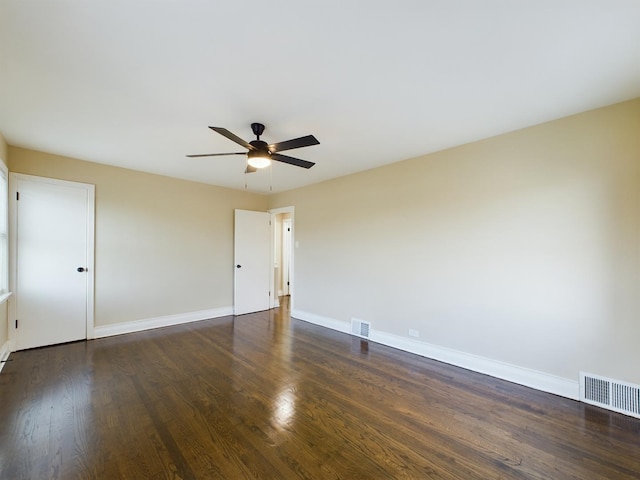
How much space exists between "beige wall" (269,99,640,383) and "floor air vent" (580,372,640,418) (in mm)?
68

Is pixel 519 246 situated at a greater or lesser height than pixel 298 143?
lesser

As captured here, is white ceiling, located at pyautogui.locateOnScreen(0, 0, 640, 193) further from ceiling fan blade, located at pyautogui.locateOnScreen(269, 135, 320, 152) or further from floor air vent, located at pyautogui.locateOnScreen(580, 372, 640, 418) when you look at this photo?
floor air vent, located at pyautogui.locateOnScreen(580, 372, 640, 418)

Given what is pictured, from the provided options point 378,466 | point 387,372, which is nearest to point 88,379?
point 378,466

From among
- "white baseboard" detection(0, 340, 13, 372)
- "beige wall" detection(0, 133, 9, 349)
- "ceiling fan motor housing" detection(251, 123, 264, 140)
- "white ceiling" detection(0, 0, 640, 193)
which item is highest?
"white ceiling" detection(0, 0, 640, 193)

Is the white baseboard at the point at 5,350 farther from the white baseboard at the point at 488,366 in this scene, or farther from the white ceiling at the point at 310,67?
the white baseboard at the point at 488,366

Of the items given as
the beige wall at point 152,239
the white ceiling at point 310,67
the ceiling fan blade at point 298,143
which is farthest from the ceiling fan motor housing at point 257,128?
the beige wall at point 152,239

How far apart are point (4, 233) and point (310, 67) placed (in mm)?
4136

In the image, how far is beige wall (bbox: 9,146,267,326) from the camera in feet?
13.3

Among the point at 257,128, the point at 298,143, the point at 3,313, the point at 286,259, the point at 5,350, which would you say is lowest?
the point at 5,350

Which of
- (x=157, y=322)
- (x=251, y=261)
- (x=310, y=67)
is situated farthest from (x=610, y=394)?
(x=157, y=322)

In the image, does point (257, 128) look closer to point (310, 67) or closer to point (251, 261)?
point (310, 67)

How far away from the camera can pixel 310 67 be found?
1911 mm

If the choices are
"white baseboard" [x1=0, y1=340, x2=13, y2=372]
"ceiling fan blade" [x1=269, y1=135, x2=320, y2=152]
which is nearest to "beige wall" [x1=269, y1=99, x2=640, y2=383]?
"ceiling fan blade" [x1=269, y1=135, x2=320, y2=152]

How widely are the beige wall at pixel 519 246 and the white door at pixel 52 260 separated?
4046 mm
